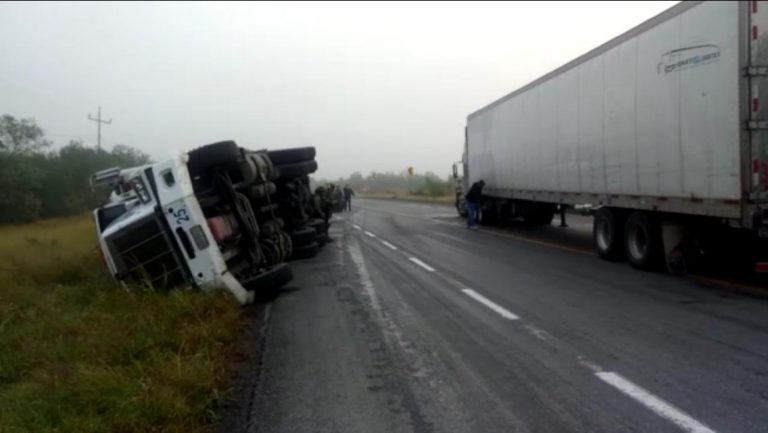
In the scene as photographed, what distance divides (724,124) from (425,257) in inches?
278

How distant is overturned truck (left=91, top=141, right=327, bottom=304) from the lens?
29.9ft

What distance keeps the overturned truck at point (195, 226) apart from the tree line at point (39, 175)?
764 centimetres

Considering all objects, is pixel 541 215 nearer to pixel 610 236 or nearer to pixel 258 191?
pixel 610 236

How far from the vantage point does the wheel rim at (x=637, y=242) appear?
489 inches

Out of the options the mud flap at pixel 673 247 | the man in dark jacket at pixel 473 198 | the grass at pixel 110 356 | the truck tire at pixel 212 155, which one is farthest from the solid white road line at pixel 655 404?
the man in dark jacket at pixel 473 198

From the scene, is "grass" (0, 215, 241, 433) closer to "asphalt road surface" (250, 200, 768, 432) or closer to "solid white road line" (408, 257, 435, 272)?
"asphalt road surface" (250, 200, 768, 432)

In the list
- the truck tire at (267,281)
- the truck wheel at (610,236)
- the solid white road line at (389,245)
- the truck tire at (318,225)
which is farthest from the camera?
the truck tire at (318,225)

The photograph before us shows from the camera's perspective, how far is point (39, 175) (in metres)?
26.0

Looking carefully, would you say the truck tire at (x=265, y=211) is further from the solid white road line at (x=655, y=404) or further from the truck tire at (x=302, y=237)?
the solid white road line at (x=655, y=404)

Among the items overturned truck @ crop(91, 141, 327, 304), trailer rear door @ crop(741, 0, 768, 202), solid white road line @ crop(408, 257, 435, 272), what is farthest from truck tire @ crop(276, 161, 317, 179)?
trailer rear door @ crop(741, 0, 768, 202)

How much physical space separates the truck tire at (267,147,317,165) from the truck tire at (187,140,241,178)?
4.85 m

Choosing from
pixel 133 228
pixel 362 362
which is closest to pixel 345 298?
pixel 133 228

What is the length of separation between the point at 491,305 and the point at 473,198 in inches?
618

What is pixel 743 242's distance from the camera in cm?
1088
